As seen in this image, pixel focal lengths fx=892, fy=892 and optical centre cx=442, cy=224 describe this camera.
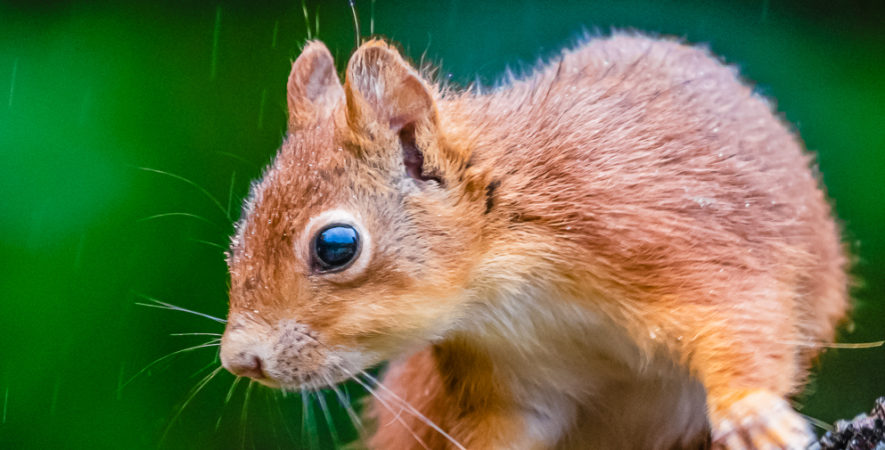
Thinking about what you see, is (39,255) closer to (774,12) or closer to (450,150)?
(450,150)

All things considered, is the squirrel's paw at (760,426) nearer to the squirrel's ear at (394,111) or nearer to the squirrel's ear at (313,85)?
the squirrel's ear at (394,111)

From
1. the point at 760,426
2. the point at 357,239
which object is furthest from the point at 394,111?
the point at 760,426

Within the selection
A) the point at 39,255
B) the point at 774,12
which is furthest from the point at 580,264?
the point at 39,255

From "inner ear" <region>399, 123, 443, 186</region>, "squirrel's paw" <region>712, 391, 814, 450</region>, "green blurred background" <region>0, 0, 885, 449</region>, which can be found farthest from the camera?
"green blurred background" <region>0, 0, 885, 449</region>

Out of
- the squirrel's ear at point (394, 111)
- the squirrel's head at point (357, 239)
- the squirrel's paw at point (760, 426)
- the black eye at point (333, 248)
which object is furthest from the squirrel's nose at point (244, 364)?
the squirrel's paw at point (760, 426)

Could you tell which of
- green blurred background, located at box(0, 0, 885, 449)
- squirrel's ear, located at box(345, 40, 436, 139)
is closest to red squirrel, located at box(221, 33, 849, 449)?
squirrel's ear, located at box(345, 40, 436, 139)

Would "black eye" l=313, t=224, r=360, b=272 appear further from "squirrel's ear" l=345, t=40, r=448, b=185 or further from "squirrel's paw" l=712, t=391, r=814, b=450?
"squirrel's paw" l=712, t=391, r=814, b=450
